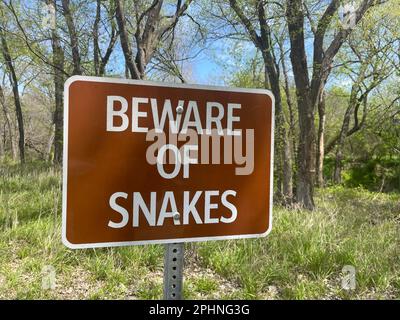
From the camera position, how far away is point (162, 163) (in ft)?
4.57

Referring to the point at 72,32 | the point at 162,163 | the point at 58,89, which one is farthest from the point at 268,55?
the point at 58,89

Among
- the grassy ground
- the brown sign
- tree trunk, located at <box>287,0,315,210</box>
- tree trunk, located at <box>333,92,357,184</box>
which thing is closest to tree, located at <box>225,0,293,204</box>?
tree trunk, located at <box>287,0,315,210</box>

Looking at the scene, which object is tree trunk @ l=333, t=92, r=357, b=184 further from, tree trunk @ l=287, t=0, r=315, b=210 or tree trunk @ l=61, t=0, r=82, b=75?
tree trunk @ l=61, t=0, r=82, b=75

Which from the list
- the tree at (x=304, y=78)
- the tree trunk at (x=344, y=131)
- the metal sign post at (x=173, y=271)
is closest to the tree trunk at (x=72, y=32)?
the tree at (x=304, y=78)

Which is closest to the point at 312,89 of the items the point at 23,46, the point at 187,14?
the point at 187,14

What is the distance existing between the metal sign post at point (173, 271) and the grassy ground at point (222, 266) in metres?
2.06

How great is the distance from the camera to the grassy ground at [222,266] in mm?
3516

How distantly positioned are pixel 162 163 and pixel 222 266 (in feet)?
9.47

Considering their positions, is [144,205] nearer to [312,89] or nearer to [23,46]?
[312,89]

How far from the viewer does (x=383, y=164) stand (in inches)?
932

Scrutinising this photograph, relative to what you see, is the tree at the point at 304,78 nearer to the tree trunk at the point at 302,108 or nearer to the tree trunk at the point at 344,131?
the tree trunk at the point at 302,108

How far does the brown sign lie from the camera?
1.31m

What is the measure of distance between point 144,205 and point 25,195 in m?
6.65

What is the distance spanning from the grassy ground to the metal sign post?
2.06 meters
